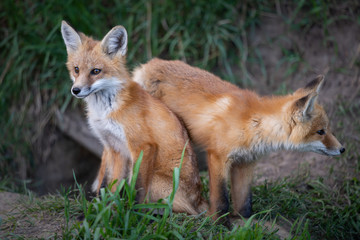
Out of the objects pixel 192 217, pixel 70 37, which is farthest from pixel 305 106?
pixel 70 37

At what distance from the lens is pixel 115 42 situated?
150 inches

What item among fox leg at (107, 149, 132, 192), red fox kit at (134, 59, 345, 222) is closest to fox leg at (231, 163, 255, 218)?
red fox kit at (134, 59, 345, 222)

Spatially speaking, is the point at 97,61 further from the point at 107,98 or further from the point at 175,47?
the point at 175,47

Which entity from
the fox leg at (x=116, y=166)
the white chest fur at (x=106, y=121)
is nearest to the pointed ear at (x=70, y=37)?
the white chest fur at (x=106, y=121)

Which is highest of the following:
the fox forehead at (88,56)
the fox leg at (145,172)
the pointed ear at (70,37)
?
the pointed ear at (70,37)

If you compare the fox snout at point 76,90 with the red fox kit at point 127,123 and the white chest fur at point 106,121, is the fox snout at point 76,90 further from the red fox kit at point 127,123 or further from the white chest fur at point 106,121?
the white chest fur at point 106,121

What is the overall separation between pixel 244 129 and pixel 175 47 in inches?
127

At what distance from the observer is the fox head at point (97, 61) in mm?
3537

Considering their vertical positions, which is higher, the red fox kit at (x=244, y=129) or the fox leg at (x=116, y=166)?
the red fox kit at (x=244, y=129)

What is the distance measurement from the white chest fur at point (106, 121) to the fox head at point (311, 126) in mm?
1573

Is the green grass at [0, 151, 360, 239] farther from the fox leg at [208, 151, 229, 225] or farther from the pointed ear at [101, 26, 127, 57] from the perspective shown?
the pointed ear at [101, 26, 127, 57]

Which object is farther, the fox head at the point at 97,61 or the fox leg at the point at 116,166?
the fox leg at the point at 116,166

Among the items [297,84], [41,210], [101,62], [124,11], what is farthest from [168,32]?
[41,210]

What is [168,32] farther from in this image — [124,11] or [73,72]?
[73,72]
